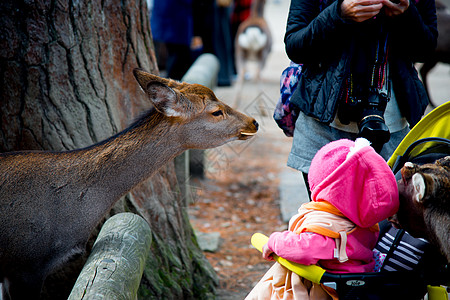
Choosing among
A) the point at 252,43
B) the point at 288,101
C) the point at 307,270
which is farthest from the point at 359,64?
the point at 252,43

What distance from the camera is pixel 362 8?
281 centimetres

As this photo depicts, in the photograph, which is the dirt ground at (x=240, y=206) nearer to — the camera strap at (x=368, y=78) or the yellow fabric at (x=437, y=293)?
the camera strap at (x=368, y=78)

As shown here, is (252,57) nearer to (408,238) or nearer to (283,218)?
(283,218)

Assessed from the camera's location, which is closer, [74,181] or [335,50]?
[74,181]

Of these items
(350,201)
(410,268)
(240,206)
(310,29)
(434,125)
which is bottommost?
(240,206)

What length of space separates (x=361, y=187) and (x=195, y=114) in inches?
51.6

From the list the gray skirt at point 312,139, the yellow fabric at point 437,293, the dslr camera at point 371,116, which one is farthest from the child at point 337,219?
the gray skirt at point 312,139

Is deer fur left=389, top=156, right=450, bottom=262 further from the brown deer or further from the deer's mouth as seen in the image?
the brown deer

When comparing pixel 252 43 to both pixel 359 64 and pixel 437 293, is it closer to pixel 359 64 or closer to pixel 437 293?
pixel 359 64

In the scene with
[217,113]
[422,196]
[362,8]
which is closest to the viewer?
[422,196]

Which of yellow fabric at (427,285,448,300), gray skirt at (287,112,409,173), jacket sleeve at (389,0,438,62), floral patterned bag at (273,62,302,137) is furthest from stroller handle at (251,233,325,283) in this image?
jacket sleeve at (389,0,438,62)

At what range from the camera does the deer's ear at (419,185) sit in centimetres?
204

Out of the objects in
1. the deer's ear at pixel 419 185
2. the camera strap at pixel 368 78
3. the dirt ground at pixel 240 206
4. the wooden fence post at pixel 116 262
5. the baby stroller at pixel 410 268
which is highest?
the camera strap at pixel 368 78

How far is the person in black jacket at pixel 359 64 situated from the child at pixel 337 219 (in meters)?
0.54
